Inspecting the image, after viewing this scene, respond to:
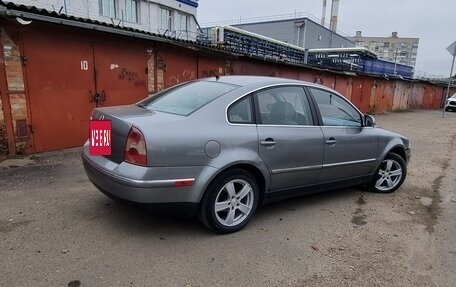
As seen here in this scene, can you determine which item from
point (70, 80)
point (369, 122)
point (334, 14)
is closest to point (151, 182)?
point (369, 122)

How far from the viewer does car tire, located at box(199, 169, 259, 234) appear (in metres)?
3.34

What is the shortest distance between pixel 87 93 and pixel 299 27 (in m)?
40.0

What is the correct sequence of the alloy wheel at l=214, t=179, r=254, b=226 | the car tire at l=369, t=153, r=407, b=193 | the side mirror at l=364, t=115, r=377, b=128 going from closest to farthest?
the alloy wheel at l=214, t=179, r=254, b=226 < the side mirror at l=364, t=115, r=377, b=128 < the car tire at l=369, t=153, r=407, b=193

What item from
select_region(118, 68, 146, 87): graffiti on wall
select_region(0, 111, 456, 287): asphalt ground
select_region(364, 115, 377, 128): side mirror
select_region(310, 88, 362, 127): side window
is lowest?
select_region(0, 111, 456, 287): asphalt ground

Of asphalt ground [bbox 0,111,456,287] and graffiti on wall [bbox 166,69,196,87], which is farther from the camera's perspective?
graffiti on wall [bbox 166,69,196,87]

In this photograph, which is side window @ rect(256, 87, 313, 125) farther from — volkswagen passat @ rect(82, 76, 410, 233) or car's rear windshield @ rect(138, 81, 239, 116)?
car's rear windshield @ rect(138, 81, 239, 116)

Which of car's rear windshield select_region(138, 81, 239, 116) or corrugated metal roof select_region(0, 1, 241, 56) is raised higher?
corrugated metal roof select_region(0, 1, 241, 56)

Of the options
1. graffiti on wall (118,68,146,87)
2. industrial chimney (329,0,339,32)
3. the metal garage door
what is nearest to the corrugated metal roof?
the metal garage door

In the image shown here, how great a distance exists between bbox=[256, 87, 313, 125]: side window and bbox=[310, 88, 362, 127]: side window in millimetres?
239

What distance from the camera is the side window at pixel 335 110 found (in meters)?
4.29

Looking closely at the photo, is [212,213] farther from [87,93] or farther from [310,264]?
[87,93]

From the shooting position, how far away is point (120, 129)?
3199mm

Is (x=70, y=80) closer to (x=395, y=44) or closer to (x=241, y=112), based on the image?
(x=241, y=112)

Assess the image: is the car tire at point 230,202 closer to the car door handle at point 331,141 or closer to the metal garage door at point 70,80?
the car door handle at point 331,141
